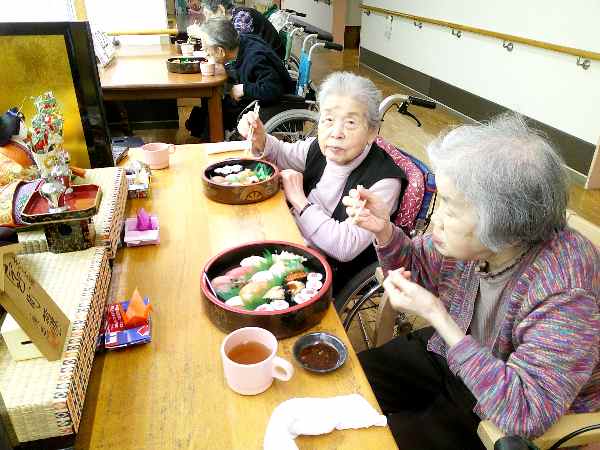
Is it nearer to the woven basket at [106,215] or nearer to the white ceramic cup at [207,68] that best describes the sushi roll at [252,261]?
the woven basket at [106,215]

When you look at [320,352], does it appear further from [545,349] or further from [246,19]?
[246,19]

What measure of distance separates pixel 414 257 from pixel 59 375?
0.88 metres

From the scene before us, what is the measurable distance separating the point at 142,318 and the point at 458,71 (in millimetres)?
5148

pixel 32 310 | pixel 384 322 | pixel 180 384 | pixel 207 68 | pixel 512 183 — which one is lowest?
pixel 384 322

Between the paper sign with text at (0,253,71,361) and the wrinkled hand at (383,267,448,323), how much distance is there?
0.63 meters

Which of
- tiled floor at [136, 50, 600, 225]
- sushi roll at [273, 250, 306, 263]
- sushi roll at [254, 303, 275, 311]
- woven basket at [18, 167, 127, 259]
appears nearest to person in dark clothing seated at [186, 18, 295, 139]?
tiled floor at [136, 50, 600, 225]

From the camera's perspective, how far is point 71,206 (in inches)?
43.3

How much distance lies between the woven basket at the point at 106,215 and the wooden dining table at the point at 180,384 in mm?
96

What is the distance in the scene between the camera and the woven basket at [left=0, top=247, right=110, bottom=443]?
2.30 feet

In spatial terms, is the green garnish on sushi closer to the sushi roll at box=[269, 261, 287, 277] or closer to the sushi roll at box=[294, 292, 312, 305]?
the sushi roll at box=[269, 261, 287, 277]

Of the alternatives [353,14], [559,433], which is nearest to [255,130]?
Result: [559,433]

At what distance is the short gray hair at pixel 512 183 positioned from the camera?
900mm

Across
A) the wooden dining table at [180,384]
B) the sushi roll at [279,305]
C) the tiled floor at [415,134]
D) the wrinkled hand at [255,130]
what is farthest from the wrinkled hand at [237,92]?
the sushi roll at [279,305]

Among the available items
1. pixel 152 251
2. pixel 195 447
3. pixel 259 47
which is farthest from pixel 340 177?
pixel 259 47
